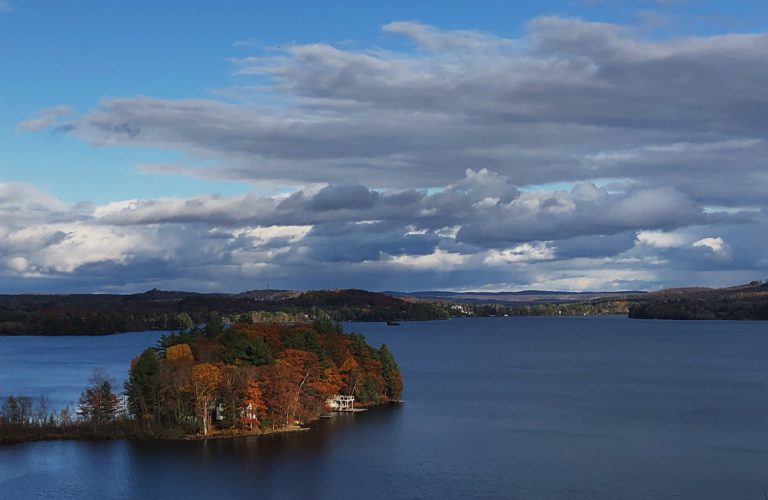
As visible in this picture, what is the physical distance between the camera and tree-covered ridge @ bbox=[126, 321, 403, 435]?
60594 millimetres

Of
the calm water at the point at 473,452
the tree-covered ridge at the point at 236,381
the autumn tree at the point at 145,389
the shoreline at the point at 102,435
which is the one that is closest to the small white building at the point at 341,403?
the tree-covered ridge at the point at 236,381

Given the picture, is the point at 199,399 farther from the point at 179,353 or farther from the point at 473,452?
the point at 473,452

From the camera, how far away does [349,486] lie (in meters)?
49.7

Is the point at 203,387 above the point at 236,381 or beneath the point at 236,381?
beneath

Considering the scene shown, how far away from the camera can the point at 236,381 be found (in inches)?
2384

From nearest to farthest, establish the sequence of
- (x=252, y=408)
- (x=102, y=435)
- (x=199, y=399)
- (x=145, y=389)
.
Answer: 1. (x=199, y=399)
2. (x=102, y=435)
3. (x=252, y=408)
4. (x=145, y=389)

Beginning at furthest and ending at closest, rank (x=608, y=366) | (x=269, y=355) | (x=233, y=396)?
(x=608, y=366) → (x=269, y=355) → (x=233, y=396)

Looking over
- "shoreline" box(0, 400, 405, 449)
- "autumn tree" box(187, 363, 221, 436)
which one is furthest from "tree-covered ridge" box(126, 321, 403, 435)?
"shoreline" box(0, 400, 405, 449)

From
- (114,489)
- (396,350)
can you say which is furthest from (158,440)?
(396,350)

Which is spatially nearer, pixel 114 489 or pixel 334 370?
pixel 114 489

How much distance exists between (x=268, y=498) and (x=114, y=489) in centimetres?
891

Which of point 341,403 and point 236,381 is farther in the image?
point 341,403

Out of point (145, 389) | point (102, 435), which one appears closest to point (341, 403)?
point (145, 389)

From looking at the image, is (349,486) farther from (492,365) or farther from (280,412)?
(492,365)
